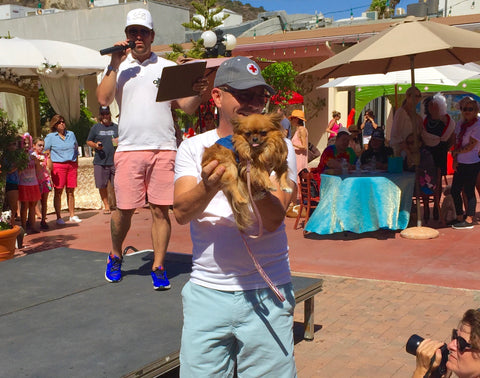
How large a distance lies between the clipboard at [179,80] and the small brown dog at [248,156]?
5.49 feet

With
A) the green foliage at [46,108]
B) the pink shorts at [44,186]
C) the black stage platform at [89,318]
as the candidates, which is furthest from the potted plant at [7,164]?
the green foliage at [46,108]

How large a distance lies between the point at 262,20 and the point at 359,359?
26693 millimetres

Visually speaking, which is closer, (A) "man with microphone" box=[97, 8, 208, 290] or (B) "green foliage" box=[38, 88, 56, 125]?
(A) "man with microphone" box=[97, 8, 208, 290]

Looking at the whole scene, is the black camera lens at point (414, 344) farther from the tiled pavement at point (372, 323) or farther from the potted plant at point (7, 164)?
the potted plant at point (7, 164)

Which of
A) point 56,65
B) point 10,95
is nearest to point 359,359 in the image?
point 56,65

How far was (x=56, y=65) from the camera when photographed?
38.8 feet

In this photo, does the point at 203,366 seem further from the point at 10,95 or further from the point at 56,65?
the point at 10,95

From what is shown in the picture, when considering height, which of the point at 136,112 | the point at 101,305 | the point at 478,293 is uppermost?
the point at 136,112

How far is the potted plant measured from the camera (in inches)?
282

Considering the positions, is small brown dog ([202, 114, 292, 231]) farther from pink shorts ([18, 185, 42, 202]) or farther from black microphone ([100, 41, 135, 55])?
pink shorts ([18, 185, 42, 202])

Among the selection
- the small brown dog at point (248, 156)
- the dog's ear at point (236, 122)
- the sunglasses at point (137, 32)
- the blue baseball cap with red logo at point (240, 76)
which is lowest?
the small brown dog at point (248, 156)

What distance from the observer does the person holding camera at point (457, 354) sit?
7.64 feet

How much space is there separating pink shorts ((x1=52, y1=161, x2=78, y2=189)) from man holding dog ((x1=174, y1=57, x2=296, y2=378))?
335 inches

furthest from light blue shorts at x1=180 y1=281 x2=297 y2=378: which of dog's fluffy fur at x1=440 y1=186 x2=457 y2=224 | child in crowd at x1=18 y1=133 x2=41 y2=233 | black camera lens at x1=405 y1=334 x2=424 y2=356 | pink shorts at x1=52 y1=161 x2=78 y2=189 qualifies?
pink shorts at x1=52 y1=161 x2=78 y2=189
